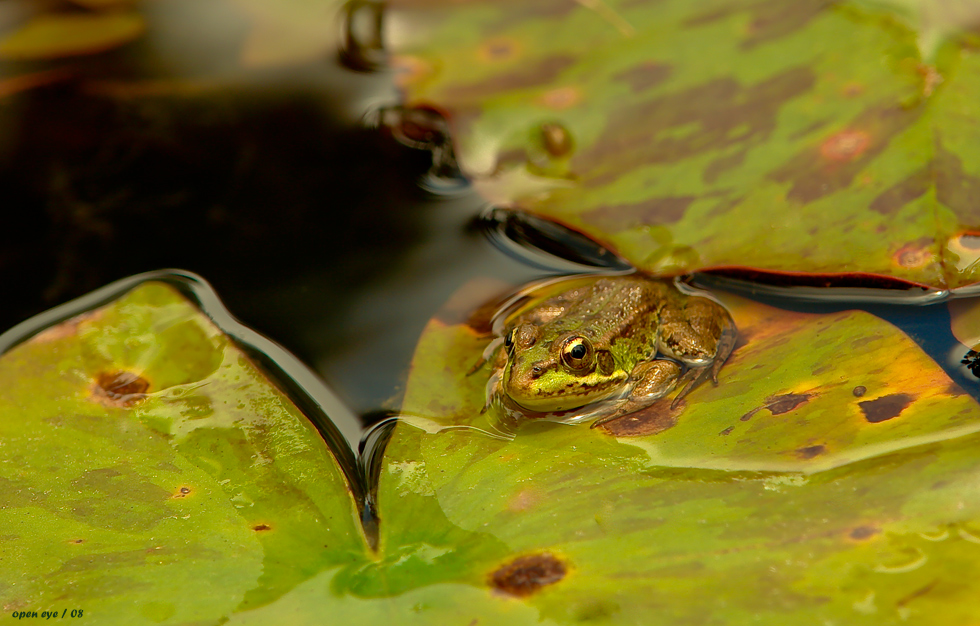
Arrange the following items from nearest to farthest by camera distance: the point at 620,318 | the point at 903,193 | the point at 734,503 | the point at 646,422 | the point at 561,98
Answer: the point at 734,503, the point at 646,422, the point at 903,193, the point at 620,318, the point at 561,98

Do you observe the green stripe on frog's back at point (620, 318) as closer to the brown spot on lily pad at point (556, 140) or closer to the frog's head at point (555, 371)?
the frog's head at point (555, 371)

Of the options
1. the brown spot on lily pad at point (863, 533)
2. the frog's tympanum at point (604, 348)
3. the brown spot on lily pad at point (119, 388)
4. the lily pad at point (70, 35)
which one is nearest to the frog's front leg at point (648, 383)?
the frog's tympanum at point (604, 348)

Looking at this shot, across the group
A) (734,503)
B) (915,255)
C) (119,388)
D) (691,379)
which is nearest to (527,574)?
(734,503)

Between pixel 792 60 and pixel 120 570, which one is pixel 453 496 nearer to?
pixel 120 570

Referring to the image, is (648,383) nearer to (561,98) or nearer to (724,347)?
(724,347)

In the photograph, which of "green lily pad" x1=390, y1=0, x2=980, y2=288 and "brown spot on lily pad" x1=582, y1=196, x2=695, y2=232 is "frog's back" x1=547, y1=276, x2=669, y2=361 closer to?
"green lily pad" x1=390, y1=0, x2=980, y2=288

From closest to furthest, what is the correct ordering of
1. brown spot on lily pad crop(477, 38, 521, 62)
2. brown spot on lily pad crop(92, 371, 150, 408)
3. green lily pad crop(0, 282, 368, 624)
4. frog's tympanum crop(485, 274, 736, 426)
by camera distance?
green lily pad crop(0, 282, 368, 624) < brown spot on lily pad crop(92, 371, 150, 408) < frog's tympanum crop(485, 274, 736, 426) < brown spot on lily pad crop(477, 38, 521, 62)

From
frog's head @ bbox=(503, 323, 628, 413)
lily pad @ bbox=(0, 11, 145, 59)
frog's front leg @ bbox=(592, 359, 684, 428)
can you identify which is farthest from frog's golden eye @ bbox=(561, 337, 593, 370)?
lily pad @ bbox=(0, 11, 145, 59)
